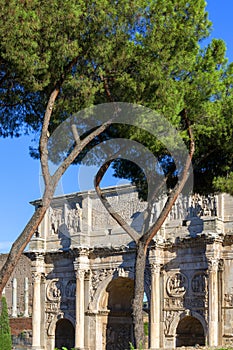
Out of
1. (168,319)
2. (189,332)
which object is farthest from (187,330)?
(168,319)

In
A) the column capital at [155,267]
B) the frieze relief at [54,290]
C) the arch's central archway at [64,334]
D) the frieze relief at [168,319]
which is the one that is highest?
the column capital at [155,267]

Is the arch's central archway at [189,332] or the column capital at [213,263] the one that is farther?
the arch's central archway at [189,332]

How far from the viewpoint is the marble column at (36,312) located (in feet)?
73.8

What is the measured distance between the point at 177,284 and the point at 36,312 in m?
5.34

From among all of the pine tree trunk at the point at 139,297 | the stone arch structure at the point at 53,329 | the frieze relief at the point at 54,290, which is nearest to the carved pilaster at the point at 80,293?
the stone arch structure at the point at 53,329

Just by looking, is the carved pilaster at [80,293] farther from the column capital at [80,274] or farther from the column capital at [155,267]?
the column capital at [155,267]

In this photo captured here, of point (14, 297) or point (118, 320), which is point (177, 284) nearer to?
point (118, 320)

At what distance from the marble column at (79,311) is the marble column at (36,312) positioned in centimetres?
179

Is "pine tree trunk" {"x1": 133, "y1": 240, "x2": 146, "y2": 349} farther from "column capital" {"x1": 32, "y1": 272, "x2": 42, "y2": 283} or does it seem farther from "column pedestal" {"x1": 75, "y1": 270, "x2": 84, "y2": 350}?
"column capital" {"x1": 32, "y1": 272, "x2": 42, "y2": 283}

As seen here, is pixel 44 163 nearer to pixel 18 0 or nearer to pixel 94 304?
pixel 18 0

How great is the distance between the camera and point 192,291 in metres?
19.1

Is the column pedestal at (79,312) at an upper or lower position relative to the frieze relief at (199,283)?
lower

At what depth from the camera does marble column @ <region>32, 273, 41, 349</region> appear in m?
22.5

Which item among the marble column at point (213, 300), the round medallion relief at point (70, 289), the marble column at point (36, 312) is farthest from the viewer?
the marble column at point (36, 312)
